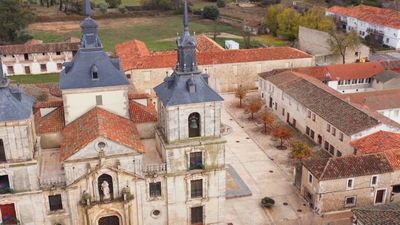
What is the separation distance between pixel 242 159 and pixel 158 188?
17722mm

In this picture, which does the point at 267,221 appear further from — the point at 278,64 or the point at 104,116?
the point at 278,64

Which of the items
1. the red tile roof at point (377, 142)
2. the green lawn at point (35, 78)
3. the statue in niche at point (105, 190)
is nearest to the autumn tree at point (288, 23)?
the green lawn at point (35, 78)

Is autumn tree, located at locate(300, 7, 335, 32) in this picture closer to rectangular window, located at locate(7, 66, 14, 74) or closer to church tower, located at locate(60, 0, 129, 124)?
rectangular window, located at locate(7, 66, 14, 74)

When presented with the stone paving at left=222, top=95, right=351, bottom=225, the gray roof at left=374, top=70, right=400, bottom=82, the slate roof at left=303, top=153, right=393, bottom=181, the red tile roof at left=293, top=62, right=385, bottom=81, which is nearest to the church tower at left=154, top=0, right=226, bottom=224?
the stone paving at left=222, top=95, right=351, bottom=225

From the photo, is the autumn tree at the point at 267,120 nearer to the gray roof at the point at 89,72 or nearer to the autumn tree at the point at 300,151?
the autumn tree at the point at 300,151

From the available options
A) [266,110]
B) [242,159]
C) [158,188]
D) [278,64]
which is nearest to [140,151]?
[158,188]

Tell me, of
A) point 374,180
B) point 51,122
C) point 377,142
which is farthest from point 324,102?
point 51,122

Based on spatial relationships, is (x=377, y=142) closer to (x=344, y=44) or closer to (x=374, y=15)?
(x=344, y=44)

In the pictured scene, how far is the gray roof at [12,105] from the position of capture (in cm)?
3369

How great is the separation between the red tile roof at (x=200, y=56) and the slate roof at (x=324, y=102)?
7.89 m

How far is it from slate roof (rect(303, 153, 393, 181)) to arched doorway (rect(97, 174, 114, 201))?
58.4 feet

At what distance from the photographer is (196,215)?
39.5 m

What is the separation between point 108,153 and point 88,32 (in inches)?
384

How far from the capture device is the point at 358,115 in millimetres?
51625
